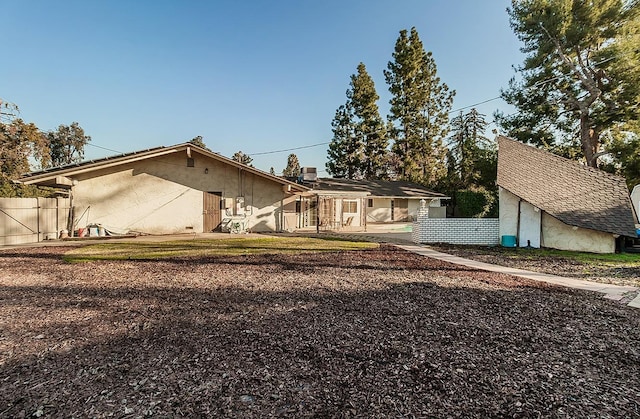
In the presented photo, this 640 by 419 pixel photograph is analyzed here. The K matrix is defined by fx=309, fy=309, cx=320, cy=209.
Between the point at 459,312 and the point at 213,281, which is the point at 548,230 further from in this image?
the point at 213,281

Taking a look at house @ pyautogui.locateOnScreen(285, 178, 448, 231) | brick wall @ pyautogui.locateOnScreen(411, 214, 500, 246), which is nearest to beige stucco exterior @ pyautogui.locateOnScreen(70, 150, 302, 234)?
house @ pyautogui.locateOnScreen(285, 178, 448, 231)

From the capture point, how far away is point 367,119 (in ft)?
117

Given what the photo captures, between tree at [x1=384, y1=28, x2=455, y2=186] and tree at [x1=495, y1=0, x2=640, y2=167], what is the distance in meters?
11.9

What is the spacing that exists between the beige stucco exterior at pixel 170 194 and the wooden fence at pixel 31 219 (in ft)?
2.12

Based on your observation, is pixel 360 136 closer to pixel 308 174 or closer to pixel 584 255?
pixel 308 174

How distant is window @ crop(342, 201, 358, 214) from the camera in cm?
2176

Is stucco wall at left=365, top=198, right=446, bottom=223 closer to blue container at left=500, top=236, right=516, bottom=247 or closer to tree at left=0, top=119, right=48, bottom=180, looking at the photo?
blue container at left=500, top=236, right=516, bottom=247

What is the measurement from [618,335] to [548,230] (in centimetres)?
933

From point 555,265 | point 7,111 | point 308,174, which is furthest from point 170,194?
point 7,111

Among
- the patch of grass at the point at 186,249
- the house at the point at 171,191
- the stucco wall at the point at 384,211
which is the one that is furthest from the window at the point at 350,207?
the patch of grass at the point at 186,249

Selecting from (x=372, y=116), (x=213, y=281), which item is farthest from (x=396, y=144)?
(x=213, y=281)

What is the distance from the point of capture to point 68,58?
17016 mm

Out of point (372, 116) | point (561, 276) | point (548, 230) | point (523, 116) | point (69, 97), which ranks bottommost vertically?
point (561, 276)

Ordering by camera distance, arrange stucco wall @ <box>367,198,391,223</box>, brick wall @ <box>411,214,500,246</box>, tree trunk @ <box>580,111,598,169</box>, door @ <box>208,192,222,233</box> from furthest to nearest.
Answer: stucco wall @ <box>367,198,391,223</box> → tree trunk @ <box>580,111,598,169</box> → door @ <box>208,192,222,233</box> → brick wall @ <box>411,214,500,246</box>
